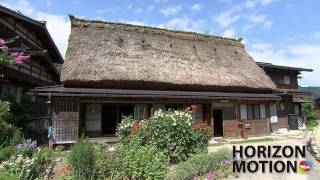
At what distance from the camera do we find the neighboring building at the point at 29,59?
1420 centimetres

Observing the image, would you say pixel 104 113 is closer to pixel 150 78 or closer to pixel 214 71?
pixel 150 78

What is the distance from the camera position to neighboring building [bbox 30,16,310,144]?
14.0 metres

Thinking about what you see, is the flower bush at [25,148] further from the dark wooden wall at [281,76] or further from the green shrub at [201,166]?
the dark wooden wall at [281,76]

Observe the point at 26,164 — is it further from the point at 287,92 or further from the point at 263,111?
the point at 287,92

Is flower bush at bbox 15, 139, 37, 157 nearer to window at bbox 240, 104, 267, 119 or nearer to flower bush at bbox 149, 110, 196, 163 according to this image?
flower bush at bbox 149, 110, 196, 163

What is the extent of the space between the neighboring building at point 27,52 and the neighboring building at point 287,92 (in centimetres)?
1801

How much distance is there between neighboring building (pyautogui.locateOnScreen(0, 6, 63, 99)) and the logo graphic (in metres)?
11.5

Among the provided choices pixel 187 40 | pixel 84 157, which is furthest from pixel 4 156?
pixel 187 40

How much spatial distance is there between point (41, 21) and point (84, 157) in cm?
1351

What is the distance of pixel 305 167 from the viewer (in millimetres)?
8648

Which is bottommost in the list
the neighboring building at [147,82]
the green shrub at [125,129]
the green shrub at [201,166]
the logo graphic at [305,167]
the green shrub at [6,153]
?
the logo graphic at [305,167]

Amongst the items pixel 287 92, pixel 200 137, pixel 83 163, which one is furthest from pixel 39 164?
pixel 287 92

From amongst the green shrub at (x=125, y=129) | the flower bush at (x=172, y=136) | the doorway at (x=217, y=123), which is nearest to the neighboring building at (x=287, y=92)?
the doorway at (x=217, y=123)

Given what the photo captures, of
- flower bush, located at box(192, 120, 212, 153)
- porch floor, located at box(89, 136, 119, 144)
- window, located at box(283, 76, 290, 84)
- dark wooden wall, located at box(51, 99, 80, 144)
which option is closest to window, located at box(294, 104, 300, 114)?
window, located at box(283, 76, 290, 84)
